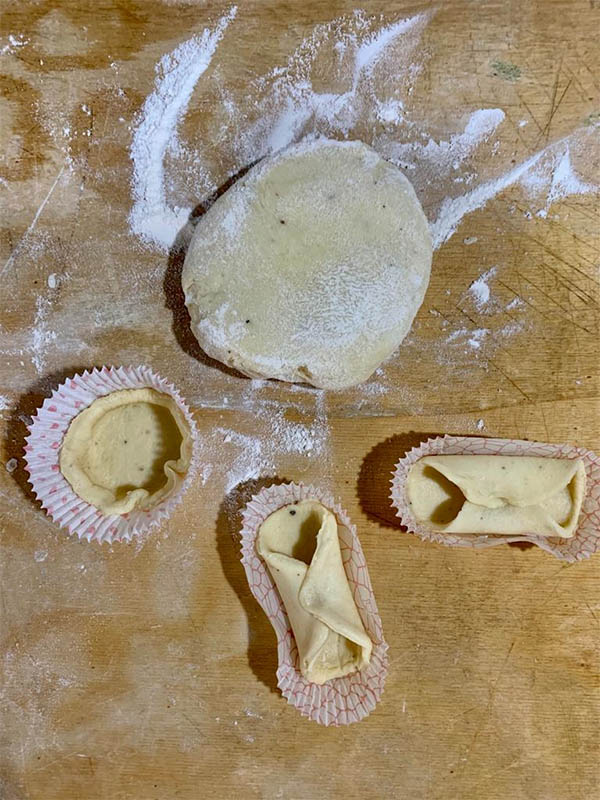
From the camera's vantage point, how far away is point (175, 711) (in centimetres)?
149

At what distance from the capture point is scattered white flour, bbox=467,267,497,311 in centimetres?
145

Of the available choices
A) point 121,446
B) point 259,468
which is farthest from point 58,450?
point 259,468

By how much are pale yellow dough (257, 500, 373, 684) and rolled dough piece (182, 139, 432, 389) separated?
0.36m

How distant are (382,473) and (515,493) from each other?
1.04ft

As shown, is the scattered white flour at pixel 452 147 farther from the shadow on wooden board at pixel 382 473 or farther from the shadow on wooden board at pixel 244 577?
the shadow on wooden board at pixel 244 577

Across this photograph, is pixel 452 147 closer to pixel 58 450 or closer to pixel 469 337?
pixel 469 337

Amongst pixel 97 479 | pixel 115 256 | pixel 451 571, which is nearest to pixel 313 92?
pixel 115 256

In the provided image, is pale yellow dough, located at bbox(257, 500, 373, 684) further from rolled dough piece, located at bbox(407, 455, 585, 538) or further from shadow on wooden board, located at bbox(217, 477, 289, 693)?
rolled dough piece, located at bbox(407, 455, 585, 538)

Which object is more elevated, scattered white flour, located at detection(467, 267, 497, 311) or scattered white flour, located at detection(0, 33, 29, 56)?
scattered white flour, located at detection(0, 33, 29, 56)

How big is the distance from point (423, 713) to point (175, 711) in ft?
2.05

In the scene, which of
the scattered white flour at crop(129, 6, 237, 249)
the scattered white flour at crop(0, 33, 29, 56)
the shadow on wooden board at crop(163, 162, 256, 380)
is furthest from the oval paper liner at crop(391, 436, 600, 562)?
the scattered white flour at crop(0, 33, 29, 56)

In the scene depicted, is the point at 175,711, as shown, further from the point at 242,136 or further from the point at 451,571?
the point at 242,136

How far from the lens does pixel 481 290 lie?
146cm

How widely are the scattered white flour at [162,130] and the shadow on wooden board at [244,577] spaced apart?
66 centimetres
